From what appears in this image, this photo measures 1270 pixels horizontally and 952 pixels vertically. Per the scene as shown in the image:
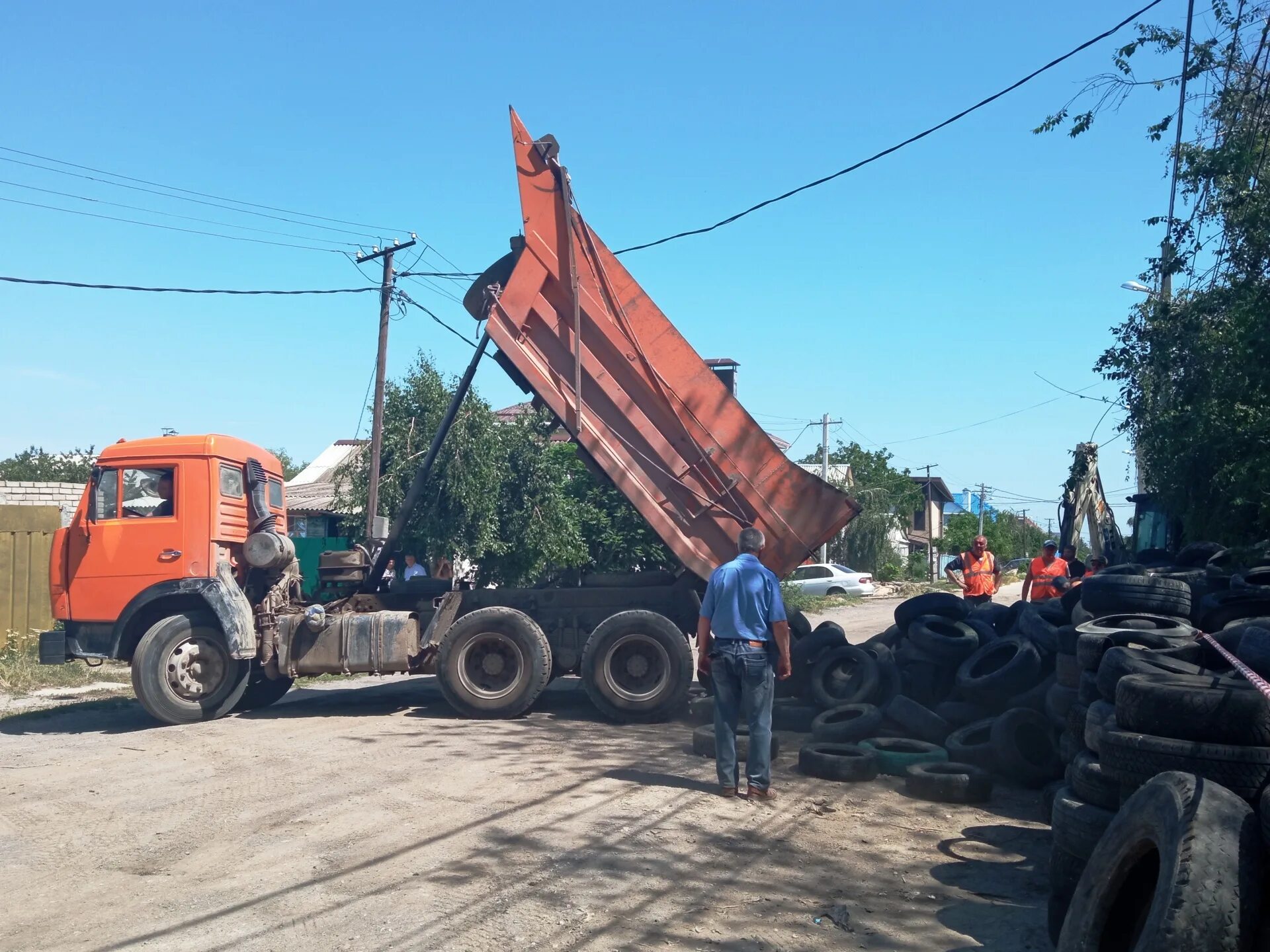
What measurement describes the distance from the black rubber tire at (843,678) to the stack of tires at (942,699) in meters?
0.01

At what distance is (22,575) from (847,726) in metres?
14.1

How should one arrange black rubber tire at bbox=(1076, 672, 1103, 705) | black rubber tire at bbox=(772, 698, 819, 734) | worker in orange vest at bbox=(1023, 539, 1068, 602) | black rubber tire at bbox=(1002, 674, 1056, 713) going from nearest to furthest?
1. black rubber tire at bbox=(1076, 672, 1103, 705)
2. black rubber tire at bbox=(1002, 674, 1056, 713)
3. black rubber tire at bbox=(772, 698, 819, 734)
4. worker in orange vest at bbox=(1023, 539, 1068, 602)

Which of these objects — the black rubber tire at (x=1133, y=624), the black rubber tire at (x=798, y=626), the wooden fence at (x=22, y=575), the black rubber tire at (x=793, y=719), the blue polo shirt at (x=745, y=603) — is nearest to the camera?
the black rubber tire at (x=1133, y=624)

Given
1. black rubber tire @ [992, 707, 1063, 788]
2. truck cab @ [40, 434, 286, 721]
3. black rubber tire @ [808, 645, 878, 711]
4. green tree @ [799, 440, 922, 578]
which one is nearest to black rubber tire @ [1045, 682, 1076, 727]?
black rubber tire @ [992, 707, 1063, 788]

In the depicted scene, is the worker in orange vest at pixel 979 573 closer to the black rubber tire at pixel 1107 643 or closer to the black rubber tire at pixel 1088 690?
the black rubber tire at pixel 1088 690

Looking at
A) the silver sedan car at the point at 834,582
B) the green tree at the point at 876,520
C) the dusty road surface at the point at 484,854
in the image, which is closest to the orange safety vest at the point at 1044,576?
the dusty road surface at the point at 484,854

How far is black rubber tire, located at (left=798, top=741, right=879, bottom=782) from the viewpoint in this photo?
303 inches

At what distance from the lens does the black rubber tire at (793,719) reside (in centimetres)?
987

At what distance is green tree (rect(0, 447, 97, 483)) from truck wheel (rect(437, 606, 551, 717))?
27.5 metres

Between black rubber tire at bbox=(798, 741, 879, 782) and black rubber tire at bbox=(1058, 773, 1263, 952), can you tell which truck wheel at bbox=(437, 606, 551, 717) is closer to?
black rubber tire at bbox=(798, 741, 879, 782)

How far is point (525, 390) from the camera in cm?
1072

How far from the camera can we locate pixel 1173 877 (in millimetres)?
3383

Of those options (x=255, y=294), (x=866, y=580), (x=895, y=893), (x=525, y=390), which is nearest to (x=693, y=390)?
(x=525, y=390)

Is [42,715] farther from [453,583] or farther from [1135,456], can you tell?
[1135,456]
